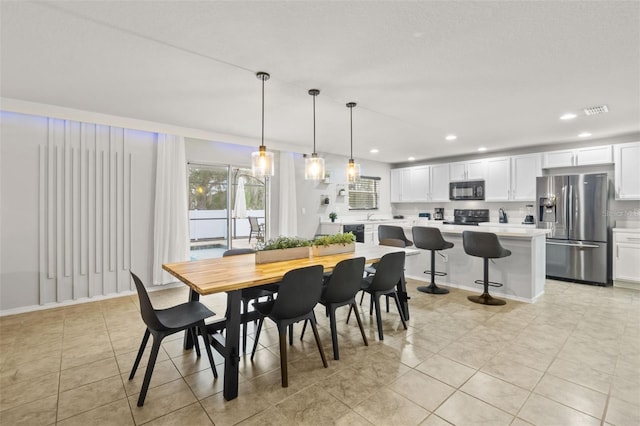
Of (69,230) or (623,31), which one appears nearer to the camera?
(623,31)

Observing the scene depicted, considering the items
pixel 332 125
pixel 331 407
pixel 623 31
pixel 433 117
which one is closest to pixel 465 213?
pixel 433 117

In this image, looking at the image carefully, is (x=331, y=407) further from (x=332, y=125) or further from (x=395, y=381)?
(x=332, y=125)

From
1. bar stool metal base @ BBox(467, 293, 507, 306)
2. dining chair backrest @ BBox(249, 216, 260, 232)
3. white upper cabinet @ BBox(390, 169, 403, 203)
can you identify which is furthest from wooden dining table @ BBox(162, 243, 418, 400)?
white upper cabinet @ BBox(390, 169, 403, 203)

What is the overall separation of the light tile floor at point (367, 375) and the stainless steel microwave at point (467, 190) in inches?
133

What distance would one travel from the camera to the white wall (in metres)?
3.69

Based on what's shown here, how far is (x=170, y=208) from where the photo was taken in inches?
185

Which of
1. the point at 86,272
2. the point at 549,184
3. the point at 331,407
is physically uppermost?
the point at 549,184

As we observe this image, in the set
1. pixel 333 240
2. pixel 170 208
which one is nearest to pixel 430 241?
pixel 333 240

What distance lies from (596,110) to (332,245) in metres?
3.57

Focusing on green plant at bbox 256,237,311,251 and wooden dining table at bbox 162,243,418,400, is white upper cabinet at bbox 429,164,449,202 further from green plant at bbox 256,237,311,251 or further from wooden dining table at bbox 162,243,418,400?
green plant at bbox 256,237,311,251

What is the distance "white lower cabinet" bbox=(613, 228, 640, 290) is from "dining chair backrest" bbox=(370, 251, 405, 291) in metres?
4.12

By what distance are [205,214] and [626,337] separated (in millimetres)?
5654

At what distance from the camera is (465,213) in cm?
694

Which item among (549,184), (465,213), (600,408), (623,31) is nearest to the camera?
(600,408)
